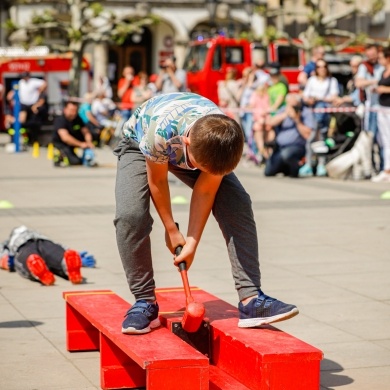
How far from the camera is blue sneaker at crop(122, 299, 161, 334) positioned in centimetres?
508

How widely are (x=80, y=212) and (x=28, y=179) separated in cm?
492

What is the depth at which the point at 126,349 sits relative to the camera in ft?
15.8

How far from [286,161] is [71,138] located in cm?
441

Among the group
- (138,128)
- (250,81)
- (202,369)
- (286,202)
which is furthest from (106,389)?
(250,81)

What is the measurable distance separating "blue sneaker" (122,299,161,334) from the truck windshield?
81.1ft

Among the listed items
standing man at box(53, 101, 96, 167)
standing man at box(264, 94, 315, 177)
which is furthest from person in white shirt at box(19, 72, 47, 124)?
standing man at box(264, 94, 315, 177)

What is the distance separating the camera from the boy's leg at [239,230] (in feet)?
17.1

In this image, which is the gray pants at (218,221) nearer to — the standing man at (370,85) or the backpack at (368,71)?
the standing man at (370,85)

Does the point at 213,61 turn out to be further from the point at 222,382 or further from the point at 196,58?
the point at 222,382

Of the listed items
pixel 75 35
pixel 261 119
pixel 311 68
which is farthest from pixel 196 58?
pixel 261 119

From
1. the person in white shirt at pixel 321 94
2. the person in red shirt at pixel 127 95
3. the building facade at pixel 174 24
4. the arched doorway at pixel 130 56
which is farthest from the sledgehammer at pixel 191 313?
the arched doorway at pixel 130 56

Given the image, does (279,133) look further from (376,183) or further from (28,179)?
(28,179)

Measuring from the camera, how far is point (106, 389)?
16.8ft

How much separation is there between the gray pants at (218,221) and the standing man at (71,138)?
1411cm
